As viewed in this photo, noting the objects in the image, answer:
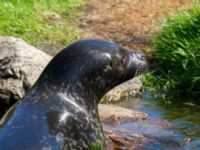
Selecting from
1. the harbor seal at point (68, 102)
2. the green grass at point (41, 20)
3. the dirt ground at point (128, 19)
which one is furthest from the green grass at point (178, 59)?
the harbor seal at point (68, 102)

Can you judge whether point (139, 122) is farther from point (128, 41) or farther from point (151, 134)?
point (128, 41)

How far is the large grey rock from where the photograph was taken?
8.00 meters

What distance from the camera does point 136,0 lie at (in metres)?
13.1

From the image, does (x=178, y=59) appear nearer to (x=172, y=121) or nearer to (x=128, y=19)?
(x=172, y=121)

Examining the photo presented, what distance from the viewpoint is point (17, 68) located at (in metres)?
8.15

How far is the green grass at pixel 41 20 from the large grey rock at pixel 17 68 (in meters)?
2.17

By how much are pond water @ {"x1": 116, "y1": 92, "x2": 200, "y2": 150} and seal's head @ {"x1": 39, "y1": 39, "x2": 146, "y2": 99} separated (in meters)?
1.66

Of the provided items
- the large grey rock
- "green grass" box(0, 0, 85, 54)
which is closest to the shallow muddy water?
the large grey rock

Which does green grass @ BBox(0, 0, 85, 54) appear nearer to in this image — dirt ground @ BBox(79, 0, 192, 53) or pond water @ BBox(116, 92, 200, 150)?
dirt ground @ BBox(79, 0, 192, 53)

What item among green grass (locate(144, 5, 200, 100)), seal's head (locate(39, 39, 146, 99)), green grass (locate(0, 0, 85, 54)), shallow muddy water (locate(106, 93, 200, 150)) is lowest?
shallow muddy water (locate(106, 93, 200, 150))

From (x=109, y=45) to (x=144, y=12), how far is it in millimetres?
7065

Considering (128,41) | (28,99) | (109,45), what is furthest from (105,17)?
(28,99)

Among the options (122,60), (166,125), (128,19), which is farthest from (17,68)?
(128,19)

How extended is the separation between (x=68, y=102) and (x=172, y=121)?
3583 millimetres
